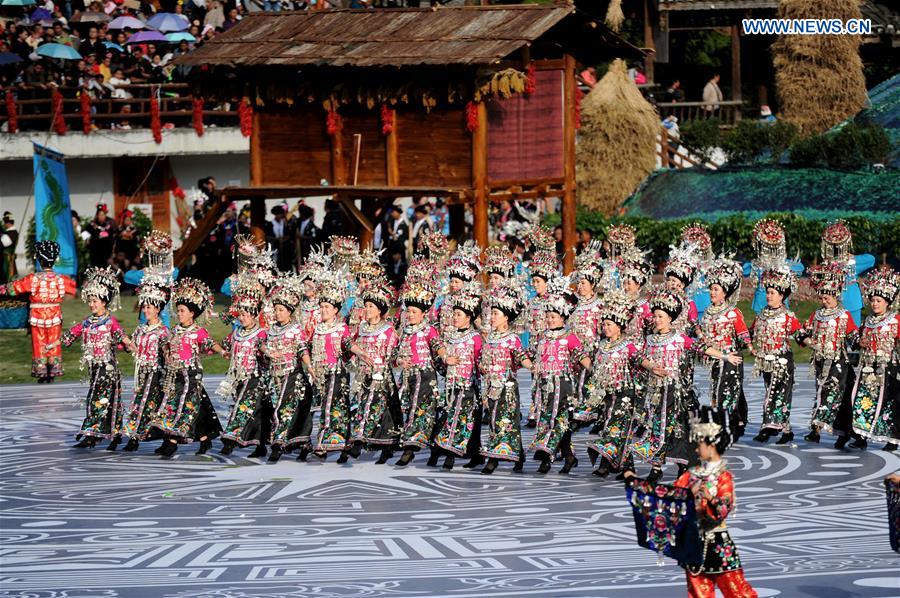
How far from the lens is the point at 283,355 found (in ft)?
48.0

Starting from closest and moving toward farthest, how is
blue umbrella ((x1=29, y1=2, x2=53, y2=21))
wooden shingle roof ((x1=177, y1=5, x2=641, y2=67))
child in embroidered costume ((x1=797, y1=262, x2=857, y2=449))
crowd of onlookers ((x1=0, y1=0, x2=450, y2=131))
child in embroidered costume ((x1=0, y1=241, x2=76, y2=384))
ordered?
child in embroidered costume ((x1=797, y1=262, x2=857, y2=449))
child in embroidered costume ((x1=0, y1=241, x2=76, y2=384))
wooden shingle roof ((x1=177, y1=5, x2=641, y2=67))
crowd of onlookers ((x1=0, y1=0, x2=450, y2=131))
blue umbrella ((x1=29, y1=2, x2=53, y2=21))

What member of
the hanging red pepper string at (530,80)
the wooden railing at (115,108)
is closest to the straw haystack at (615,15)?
the hanging red pepper string at (530,80)

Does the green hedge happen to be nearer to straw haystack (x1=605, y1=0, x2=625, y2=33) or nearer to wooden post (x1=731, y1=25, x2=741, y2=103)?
straw haystack (x1=605, y1=0, x2=625, y2=33)

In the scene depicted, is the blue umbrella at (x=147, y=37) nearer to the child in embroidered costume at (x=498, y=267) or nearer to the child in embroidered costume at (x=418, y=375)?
the child in embroidered costume at (x=498, y=267)

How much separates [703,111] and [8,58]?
13.6 m

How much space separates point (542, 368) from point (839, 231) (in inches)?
143

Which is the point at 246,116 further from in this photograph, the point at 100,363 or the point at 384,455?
the point at 384,455

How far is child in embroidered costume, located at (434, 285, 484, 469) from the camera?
14.1m

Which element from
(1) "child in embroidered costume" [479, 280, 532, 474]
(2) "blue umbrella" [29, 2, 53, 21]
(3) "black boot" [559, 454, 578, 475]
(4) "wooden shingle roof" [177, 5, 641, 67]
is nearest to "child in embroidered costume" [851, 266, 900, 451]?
(3) "black boot" [559, 454, 578, 475]

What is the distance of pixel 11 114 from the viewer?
2891cm

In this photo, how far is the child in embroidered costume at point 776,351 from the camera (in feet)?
50.1

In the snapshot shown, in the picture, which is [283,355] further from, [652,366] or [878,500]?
[878,500]

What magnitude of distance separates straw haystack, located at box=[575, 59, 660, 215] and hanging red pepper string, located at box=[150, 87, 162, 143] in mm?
7758

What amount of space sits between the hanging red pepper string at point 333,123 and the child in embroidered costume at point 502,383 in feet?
34.5
